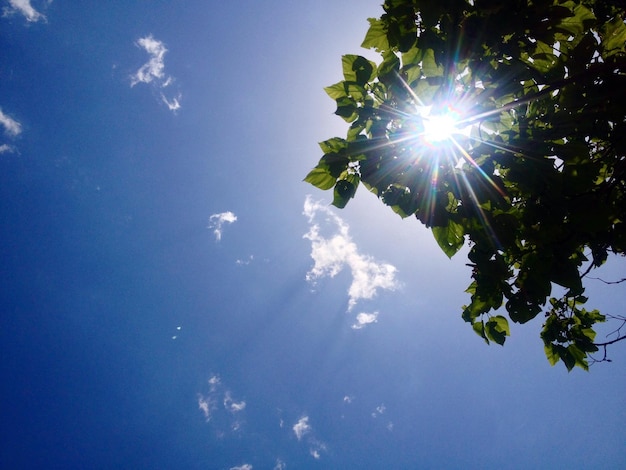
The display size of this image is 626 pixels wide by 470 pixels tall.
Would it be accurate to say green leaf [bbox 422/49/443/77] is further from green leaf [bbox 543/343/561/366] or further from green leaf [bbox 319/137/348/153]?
green leaf [bbox 543/343/561/366]

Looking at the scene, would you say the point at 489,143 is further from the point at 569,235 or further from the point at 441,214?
the point at 569,235

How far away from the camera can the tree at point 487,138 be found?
2.59 m

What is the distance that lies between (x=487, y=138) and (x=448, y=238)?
1.08m

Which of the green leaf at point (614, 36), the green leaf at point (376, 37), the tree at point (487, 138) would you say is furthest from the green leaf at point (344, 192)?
the green leaf at point (614, 36)

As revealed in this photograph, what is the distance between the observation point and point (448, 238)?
111 inches

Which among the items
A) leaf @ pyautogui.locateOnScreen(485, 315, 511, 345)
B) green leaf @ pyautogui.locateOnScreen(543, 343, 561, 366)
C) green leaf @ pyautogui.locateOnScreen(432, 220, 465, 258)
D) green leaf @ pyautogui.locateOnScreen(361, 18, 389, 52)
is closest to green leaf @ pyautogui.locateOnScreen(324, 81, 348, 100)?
green leaf @ pyautogui.locateOnScreen(361, 18, 389, 52)

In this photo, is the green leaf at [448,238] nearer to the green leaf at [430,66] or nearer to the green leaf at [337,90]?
the green leaf at [430,66]

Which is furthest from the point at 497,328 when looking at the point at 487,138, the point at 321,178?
the point at 321,178

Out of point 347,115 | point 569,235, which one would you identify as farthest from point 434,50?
point 569,235

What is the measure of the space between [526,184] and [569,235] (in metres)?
0.78

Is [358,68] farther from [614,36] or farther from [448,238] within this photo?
[614,36]

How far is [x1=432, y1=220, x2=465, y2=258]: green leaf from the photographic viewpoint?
280cm

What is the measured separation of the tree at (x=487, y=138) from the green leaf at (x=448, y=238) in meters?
0.01

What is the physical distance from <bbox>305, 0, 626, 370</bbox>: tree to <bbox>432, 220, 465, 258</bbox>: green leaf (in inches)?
0.4
